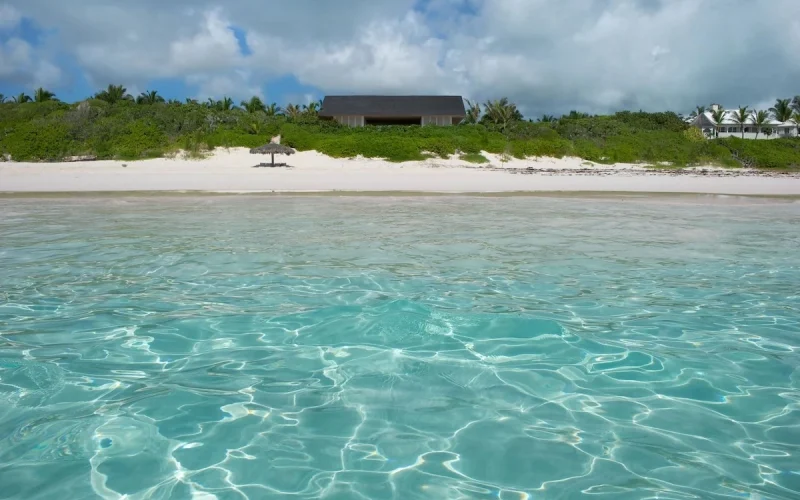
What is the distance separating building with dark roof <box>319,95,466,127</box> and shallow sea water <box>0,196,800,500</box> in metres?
42.6

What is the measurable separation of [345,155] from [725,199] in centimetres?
1939

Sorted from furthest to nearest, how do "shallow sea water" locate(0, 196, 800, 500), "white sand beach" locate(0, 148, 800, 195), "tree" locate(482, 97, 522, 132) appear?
"tree" locate(482, 97, 522, 132), "white sand beach" locate(0, 148, 800, 195), "shallow sea water" locate(0, 196, 800, 500)

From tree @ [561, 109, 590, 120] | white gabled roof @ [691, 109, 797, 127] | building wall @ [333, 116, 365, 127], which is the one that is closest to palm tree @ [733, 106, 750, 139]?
white gabled roof @ [691, 109, 797, 127]

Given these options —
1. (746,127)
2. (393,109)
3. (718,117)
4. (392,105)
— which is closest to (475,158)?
(393,109)

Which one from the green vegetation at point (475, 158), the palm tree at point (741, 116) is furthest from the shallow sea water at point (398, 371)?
the palm tree at point (741, 116)

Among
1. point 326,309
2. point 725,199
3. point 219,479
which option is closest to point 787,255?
point 326,309

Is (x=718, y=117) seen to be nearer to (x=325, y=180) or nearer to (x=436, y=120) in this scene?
(x=436, y=120)

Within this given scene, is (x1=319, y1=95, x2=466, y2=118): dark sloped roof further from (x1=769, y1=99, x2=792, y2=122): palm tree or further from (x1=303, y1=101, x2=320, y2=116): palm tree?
(x1=769, y1=99, x2=792, y2=122): palm tree

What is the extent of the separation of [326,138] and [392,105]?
1787cm

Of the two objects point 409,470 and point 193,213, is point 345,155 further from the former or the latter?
point 409,470

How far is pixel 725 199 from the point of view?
58.3 ft

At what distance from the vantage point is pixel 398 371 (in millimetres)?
4273

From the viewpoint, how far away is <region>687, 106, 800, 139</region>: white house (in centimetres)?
7038

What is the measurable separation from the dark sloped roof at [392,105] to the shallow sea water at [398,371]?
42.6 meters
